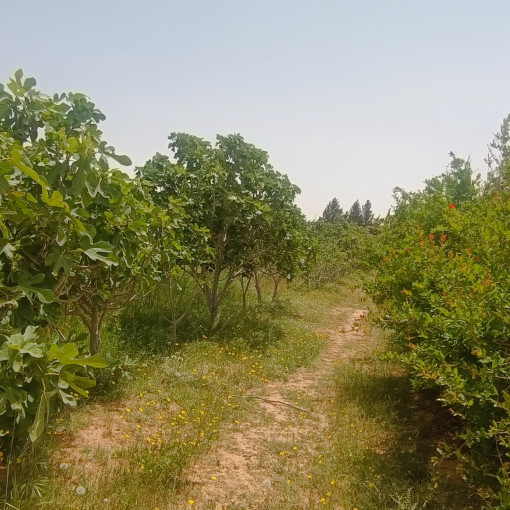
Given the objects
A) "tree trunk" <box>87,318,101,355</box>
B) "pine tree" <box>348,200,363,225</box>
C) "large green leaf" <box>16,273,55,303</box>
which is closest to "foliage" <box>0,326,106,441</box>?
"large green leaf" <box>16,273,55,303</box>

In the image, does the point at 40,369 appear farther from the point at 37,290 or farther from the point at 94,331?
Answer: the point at 94,331

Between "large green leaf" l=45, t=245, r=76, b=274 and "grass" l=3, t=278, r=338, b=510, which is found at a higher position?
"large green leaf" l=45, t=245, r=76, b=274

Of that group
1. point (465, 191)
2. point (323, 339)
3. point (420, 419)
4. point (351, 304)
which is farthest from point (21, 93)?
point (351, 304)

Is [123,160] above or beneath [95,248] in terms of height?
above

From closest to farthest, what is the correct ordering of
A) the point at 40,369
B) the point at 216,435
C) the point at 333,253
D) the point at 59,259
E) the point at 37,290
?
the point at 40,369, the point at 37,290, the point at 59,259, the point at 216,435, the point at 333,253

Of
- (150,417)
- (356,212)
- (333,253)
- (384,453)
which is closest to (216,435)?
(150,417)

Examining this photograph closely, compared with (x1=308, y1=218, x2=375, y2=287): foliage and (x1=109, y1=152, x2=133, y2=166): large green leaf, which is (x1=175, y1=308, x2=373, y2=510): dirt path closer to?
(x1=109, y1=152, x2=133, y2=166): large green leaf

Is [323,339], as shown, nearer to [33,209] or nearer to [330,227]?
[33,209]

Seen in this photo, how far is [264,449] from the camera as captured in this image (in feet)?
16.7

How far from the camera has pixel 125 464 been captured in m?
4.27

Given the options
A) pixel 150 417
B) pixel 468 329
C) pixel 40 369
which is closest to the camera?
pixel 40 369

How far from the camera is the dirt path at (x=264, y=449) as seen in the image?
13.4ft

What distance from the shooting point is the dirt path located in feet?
13.4

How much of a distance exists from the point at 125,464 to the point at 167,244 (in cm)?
334
